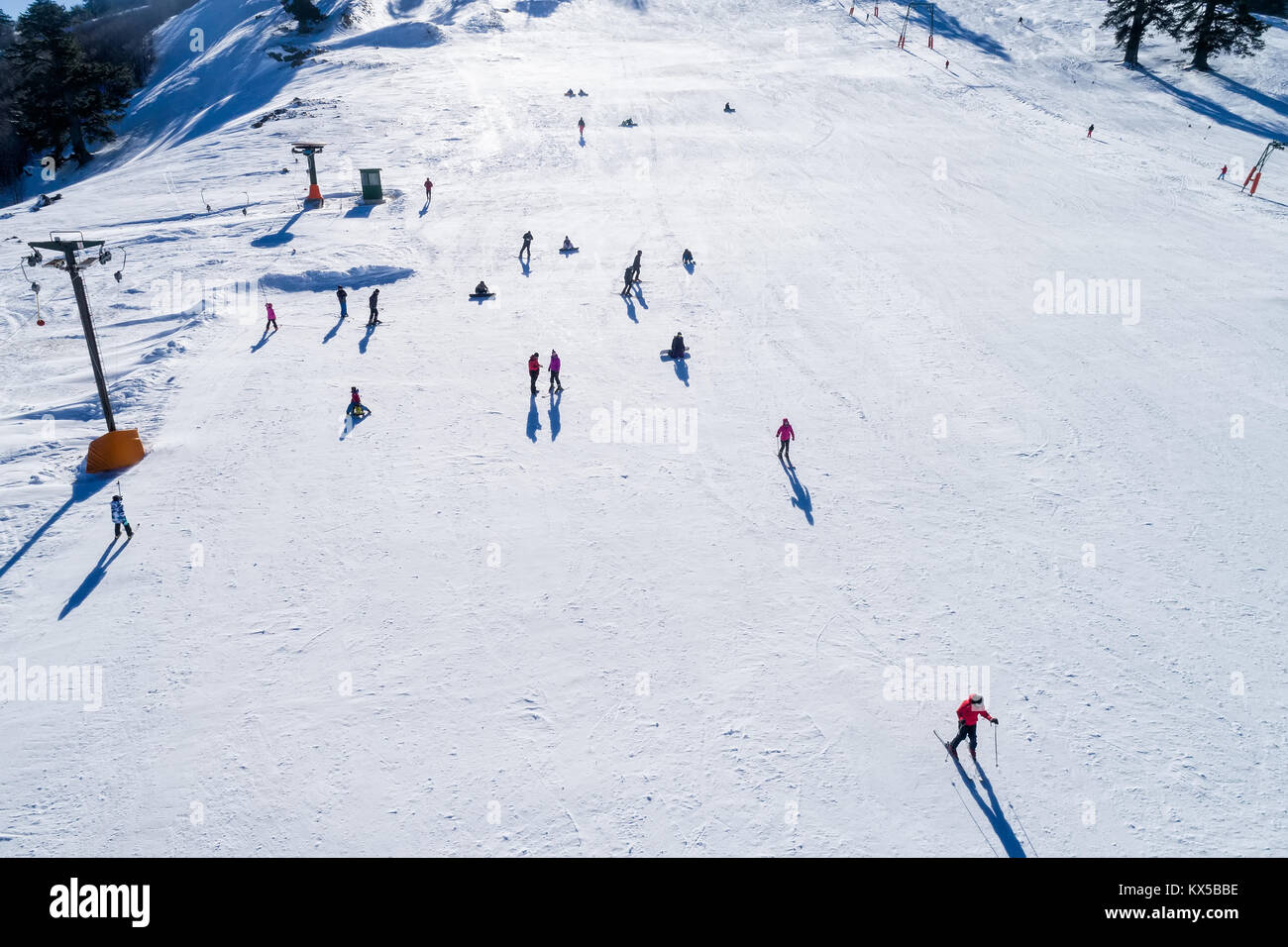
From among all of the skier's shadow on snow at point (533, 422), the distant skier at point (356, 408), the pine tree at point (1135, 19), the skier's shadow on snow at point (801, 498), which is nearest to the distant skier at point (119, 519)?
the distant skier at point (356, 408)

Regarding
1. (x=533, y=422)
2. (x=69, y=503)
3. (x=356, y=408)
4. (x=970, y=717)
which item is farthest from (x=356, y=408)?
(x=970, y=717)

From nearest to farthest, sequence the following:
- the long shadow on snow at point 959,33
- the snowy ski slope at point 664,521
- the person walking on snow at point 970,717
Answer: the person walking on snow at point 970,717 → the snowy ski slope at point 664,521 → the long shadow on snow at point 959,33

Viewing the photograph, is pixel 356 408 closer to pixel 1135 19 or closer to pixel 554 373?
pixel 554 373

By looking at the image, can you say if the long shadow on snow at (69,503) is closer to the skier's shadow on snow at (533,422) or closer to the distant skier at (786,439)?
the skier's shadow on snow at (533,422)

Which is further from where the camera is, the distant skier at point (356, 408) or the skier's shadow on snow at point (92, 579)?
the distant skier at point (356, 408)

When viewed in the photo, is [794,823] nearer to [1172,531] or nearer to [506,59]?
[1172,531]

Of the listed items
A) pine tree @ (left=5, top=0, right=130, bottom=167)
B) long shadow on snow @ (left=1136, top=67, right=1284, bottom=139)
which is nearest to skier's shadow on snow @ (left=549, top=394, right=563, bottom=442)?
long shadow on snow @ (left=1136, top=67, right=1284, bottom=139)
